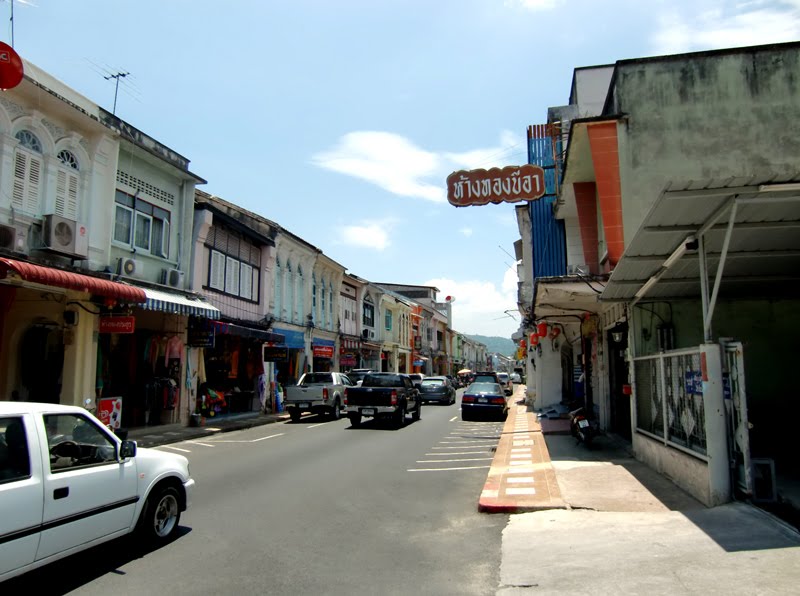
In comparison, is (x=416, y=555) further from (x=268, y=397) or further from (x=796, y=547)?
(x=268, y=397)

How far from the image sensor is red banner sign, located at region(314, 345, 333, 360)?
99.2 feet

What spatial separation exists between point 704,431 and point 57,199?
14.4m

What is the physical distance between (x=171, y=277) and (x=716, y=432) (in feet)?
51.6

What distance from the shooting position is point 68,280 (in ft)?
40.6

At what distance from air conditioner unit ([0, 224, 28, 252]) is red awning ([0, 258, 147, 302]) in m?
0.53

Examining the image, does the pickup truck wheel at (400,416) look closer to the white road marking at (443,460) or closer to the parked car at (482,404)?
the parked car at (482,404)

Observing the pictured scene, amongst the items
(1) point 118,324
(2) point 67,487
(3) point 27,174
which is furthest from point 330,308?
(2) point 67,487

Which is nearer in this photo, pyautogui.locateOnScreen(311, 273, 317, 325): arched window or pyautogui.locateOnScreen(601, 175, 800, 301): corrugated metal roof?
pyautogui.locateOnScreen(601, 175, 800, 301): corrugated metal roof

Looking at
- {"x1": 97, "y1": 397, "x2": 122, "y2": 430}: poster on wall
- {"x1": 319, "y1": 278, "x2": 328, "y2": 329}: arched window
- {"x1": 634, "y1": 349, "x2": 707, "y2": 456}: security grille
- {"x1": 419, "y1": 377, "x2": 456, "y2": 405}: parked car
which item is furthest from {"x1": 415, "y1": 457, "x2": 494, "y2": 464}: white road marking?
{"x1": 419, "y1": 377, "x2": 456, "y2": 405}: parked car

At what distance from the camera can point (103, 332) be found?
14.9 metres

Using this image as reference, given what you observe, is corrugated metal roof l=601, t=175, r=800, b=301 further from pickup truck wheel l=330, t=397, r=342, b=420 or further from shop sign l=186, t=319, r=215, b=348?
pickup truck wheel l=330, t=397, r=342, b=420

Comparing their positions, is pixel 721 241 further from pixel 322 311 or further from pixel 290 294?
pixel 322 311

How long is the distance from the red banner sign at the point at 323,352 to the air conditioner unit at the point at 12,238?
60.8ft

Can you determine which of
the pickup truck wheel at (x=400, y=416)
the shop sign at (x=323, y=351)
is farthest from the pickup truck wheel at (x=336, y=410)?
the shop sign at (x=323, y=351)
